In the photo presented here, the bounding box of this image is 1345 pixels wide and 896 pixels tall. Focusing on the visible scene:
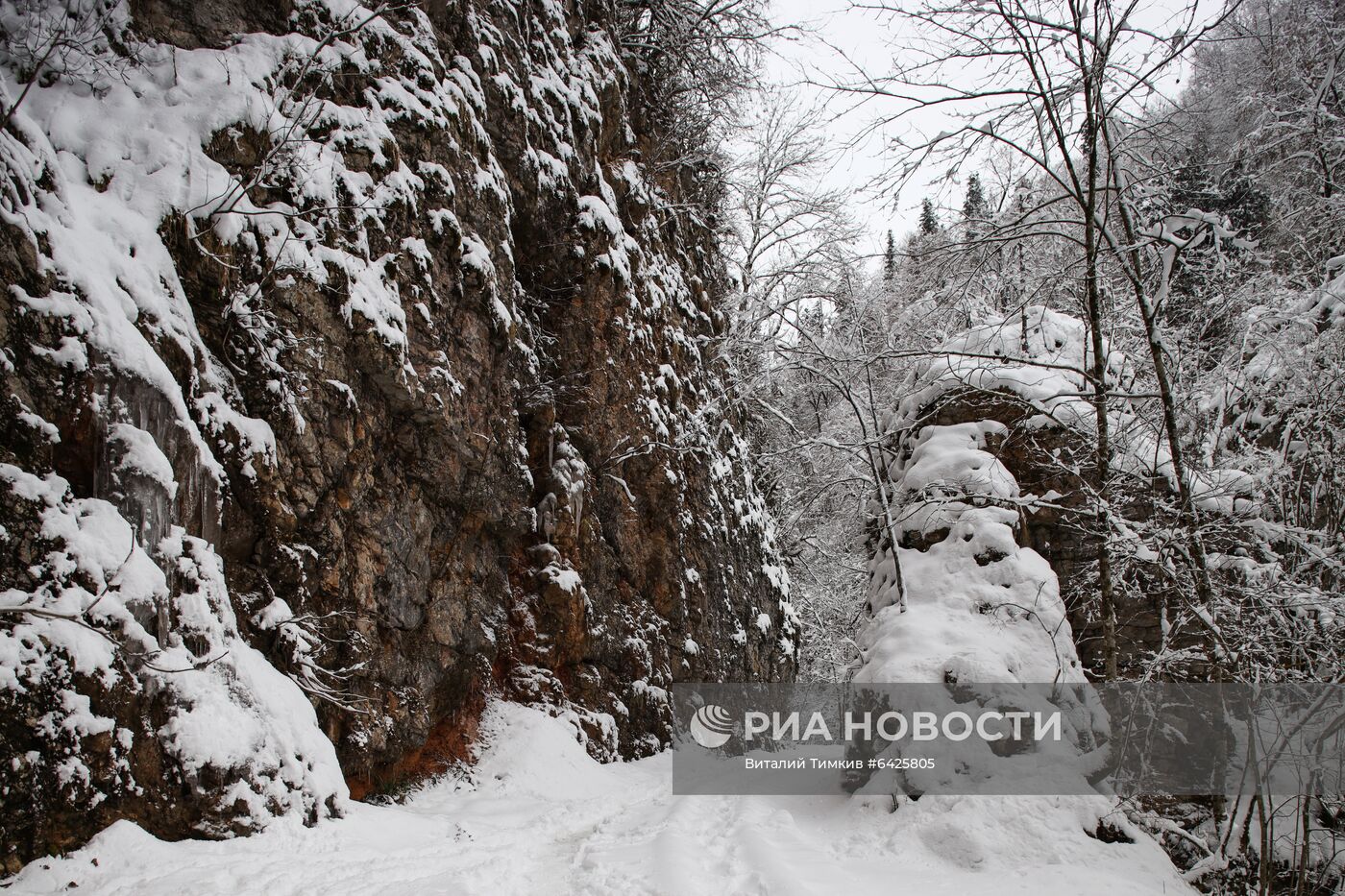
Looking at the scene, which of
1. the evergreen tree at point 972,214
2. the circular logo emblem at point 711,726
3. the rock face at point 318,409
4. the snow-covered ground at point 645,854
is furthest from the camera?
the circular logo emblem at point 711,726

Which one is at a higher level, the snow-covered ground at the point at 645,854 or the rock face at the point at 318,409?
the rock face at the point at 318,409

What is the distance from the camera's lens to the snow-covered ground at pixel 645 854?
4.02 meters

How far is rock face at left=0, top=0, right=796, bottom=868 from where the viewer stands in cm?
431

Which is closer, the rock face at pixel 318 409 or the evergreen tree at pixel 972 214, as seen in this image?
the rock face at pixel 318 409

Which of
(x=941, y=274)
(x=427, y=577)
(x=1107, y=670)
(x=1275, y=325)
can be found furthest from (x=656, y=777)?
(x=1275, y=325)

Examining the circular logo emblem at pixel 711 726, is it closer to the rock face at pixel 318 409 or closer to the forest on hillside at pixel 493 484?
the rock face at pixel 318 409

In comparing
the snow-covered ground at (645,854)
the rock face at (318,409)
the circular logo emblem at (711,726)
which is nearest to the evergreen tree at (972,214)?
the snow-covered ground at (645,854)

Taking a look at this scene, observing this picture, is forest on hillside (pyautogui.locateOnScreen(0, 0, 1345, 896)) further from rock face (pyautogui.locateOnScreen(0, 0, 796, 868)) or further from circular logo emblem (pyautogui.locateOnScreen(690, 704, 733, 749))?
circular logo emblem (pyautogui.locateOnScreen(690, 704, 733, 749))

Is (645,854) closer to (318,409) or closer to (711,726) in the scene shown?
(318,409)

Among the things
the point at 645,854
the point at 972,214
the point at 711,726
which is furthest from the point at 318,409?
the point at 711,726

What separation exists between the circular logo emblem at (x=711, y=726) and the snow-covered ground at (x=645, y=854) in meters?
6.13

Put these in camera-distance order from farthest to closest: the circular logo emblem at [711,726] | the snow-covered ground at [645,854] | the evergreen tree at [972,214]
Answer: the circular logo emblem at [711,726]
the evergreen tree at [972,214]
the snow-covered ground at [645,854]

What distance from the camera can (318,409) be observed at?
648 cm

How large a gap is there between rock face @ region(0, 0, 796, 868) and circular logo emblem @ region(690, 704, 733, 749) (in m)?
1.38
